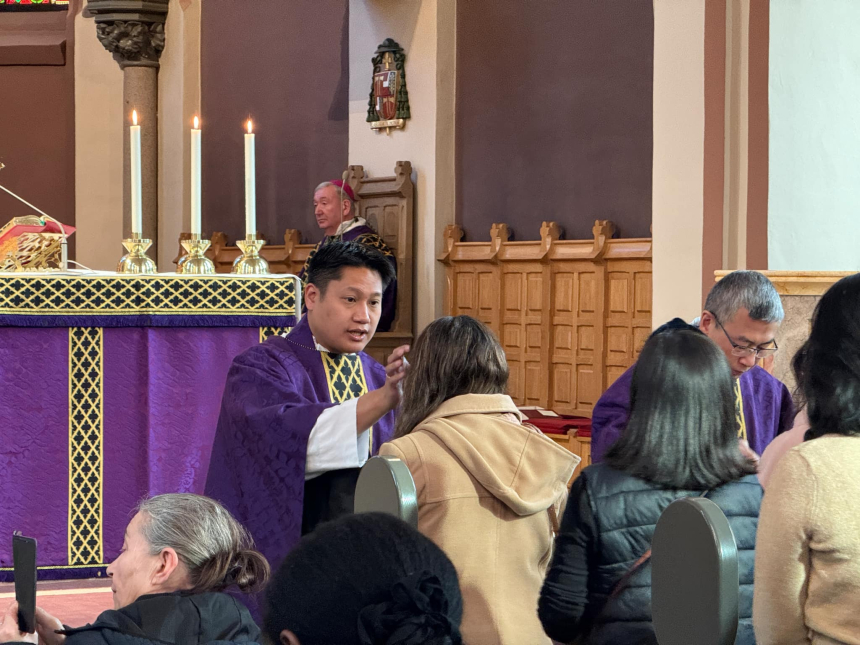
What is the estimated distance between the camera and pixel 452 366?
7.97ft

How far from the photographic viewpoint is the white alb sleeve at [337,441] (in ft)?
10.2

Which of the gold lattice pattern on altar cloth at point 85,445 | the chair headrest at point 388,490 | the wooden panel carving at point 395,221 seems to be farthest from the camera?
the wooden panel carving at point 395,221

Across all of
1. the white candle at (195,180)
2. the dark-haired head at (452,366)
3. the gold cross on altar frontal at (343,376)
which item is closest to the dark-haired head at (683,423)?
the dark-haired head at (452,366)

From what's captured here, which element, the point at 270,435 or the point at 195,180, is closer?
the point at 270,435

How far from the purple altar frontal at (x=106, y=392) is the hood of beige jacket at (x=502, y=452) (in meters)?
2.43

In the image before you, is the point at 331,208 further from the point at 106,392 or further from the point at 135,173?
the point at 106,392

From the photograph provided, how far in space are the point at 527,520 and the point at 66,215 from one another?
10738 millimetres

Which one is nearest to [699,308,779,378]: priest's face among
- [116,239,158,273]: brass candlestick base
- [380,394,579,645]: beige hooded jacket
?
[380,394,579,645]: beige hooded jacket

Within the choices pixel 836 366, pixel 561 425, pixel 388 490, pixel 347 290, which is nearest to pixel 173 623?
pixel 388 490

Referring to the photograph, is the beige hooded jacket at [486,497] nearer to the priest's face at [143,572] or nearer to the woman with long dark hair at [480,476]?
the woman with long dark hair at [480,476]

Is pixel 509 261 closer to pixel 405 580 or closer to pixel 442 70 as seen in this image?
pixel 442 70

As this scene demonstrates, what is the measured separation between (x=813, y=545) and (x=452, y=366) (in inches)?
35.7

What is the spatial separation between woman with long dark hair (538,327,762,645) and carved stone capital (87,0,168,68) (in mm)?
10220

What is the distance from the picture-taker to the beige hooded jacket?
2355 millimetres
